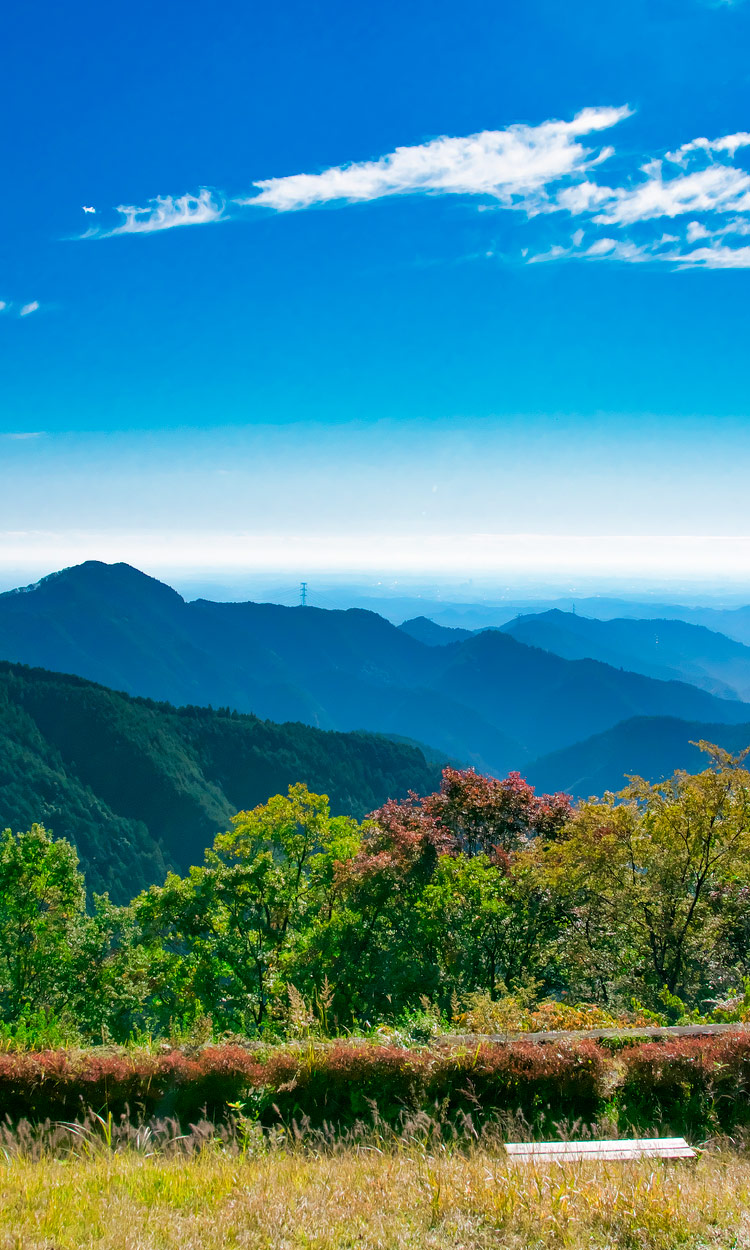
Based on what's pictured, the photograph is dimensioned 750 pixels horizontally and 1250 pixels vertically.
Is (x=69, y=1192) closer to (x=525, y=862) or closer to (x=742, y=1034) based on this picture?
(x=742, y=1034)

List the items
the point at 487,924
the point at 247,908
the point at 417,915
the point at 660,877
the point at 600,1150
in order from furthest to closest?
the point at 247,908, the point at 417,915, the point at 487,924, the point at 660,877, the point at 600,1150

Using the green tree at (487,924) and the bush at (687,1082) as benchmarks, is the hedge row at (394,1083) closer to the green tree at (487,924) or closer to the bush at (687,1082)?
the bush at (687,1082)

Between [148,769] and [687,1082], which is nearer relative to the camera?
[687,1082]

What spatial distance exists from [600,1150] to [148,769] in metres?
171

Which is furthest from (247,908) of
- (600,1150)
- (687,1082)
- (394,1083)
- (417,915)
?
(600,1150)

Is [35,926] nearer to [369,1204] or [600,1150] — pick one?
[369,1204]

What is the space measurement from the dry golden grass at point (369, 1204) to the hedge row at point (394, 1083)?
1.45 metres

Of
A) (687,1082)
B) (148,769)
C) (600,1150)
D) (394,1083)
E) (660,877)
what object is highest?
(600,1150)

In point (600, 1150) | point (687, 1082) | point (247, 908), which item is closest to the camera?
point (600, 1150)

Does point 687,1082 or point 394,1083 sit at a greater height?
point 394,1083

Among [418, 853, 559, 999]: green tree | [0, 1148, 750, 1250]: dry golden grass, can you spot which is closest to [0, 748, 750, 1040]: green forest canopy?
[418, 853, 559, 999]: green tree

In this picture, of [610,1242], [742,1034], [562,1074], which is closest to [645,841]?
[742,1034]

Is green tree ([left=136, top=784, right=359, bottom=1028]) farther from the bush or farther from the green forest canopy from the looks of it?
the bush

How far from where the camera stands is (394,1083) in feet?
22.9
